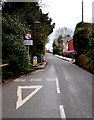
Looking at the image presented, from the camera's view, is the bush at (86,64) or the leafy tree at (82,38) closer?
the bush at (86,64)

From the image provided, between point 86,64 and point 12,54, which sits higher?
point 12,54

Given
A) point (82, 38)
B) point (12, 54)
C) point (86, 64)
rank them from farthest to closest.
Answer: point (82, 38) → point (86, 64) → point (12, 54)

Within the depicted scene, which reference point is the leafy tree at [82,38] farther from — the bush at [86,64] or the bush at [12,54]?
the bush at [12,54]

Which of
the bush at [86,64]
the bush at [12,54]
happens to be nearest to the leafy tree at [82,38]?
the bush at [86,64]

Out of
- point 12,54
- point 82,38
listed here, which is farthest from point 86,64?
point 12,54

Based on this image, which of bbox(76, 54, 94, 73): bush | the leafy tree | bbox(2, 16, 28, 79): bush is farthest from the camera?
the leafy tree

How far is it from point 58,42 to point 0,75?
91007mm

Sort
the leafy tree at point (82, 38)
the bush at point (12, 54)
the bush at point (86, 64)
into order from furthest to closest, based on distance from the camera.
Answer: the leafy tree at point (82, 38)
the bush at point (86, 64)
the bush at point (12, 54)

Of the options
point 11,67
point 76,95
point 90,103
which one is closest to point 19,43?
point 11,67

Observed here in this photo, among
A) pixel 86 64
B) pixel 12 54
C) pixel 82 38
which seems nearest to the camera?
pixel 12 54

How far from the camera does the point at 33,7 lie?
2622 centimetres

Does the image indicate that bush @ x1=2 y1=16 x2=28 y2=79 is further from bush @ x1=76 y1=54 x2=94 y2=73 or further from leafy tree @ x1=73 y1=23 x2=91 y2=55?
leafy tree @ x1=73 y1=23 x2=91 y2=55

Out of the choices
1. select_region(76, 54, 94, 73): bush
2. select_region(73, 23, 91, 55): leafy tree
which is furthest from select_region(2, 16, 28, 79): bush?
select_region(73, 23, 91, 55): leafy tree

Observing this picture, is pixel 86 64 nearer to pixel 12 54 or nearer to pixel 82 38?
pixel 82 38
